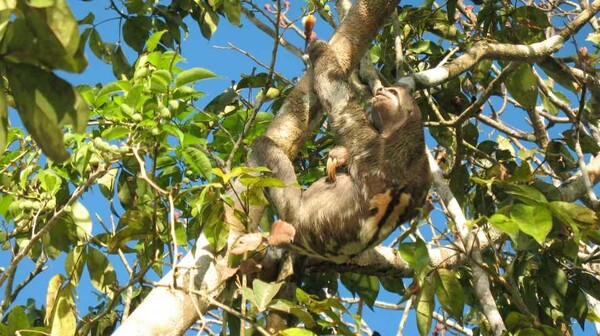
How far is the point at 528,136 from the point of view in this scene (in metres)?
7.09

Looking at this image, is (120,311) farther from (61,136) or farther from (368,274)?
(61,136)

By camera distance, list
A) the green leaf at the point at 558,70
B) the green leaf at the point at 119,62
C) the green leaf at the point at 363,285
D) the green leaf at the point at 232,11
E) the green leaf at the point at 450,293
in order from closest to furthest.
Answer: the green leaf at the point at 450,293 → the green leaf at the point at 363,285 → the green leaf at the point at 232,11 → the green leaf at the point at 558,70 → the green leaf at the point at 119,62

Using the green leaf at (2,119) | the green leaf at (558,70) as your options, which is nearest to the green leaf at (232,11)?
the green leaf at (558,70)

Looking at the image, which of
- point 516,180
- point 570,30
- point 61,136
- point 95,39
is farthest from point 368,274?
point 61,136

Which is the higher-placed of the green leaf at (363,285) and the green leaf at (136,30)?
the green leaf at (136,30)

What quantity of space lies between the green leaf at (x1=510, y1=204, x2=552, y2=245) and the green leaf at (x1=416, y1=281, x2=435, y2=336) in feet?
2.15

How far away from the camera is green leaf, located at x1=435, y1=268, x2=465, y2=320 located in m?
4.24

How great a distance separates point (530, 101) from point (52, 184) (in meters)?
3.10

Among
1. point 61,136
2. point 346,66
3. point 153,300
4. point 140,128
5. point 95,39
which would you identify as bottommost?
point 61,136

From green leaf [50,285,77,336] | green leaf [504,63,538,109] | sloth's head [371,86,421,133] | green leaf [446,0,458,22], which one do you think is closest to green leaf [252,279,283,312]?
green leaf [50,285,77,336]

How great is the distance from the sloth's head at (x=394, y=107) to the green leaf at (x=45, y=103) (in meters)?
3.82

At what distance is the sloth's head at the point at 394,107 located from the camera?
5.12 m

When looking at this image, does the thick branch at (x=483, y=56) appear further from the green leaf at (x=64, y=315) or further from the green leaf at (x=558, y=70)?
the green leaf at (x=64, y=315)

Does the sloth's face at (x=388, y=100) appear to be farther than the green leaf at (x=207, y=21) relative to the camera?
No
